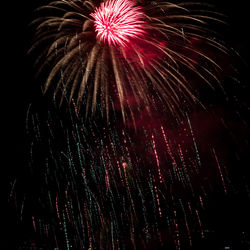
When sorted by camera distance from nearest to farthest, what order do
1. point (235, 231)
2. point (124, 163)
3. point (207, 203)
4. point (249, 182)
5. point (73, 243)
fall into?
point (124, 163) < point (73, 243) < point (235, 231) < point (249, 182) < point (207, 203)

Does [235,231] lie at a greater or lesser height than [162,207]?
lesser

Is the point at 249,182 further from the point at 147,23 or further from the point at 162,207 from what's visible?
the point at 147,23

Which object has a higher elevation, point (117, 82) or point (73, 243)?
point (117, 82)

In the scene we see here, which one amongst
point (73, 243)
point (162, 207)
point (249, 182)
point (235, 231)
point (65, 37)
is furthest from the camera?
point (162, 207)

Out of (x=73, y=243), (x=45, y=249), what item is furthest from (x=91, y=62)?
(x=73, y=243)

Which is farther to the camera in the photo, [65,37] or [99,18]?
[65,37]

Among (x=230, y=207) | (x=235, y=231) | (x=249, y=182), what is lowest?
(x=235, y=231)

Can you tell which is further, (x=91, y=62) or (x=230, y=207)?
(x=230, y=207)

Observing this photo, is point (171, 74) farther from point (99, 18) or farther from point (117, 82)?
point (99, 18)

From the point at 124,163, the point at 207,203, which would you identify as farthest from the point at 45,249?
the point at 207,203
